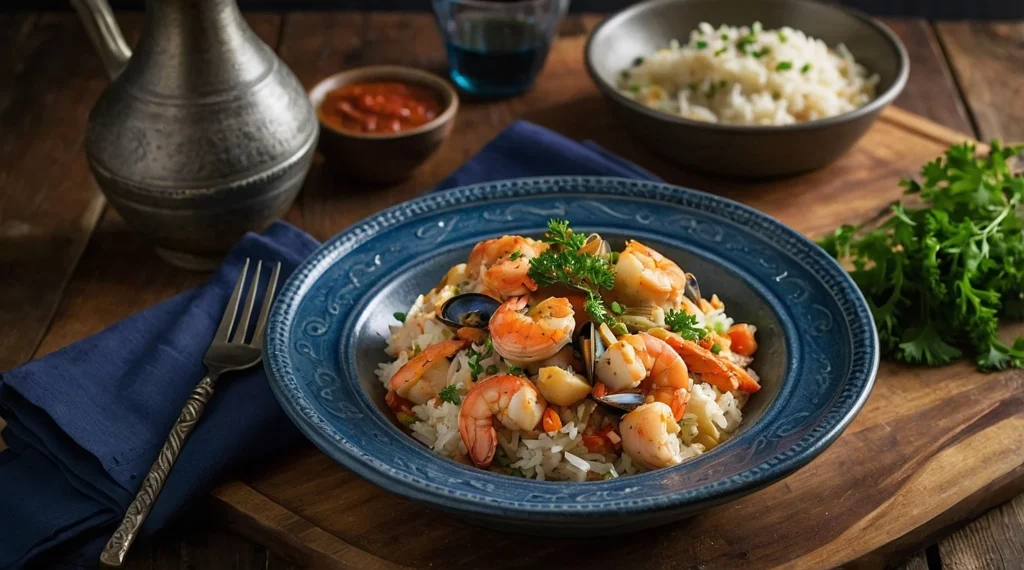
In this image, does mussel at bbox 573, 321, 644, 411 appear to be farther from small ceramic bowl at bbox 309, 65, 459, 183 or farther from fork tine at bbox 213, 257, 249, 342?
small ceramic bowl at bbox 309, 65, 459, 183

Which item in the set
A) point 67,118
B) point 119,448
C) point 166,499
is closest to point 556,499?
point 166,499

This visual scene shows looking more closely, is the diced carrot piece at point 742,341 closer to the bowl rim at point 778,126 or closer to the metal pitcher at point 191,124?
the bowl rim at point 778,126

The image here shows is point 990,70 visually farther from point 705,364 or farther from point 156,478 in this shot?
point 156,478

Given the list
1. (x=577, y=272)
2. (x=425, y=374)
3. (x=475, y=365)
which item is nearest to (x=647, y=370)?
(x=577, y=272)

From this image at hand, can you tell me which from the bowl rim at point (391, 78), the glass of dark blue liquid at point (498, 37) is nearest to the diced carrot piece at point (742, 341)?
the bowl rim at point (391, 78)

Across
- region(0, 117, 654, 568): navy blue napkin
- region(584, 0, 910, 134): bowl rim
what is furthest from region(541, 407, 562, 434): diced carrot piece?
region(584, 0, 910, 134): bowl rim

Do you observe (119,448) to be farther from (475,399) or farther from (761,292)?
(761,292)
